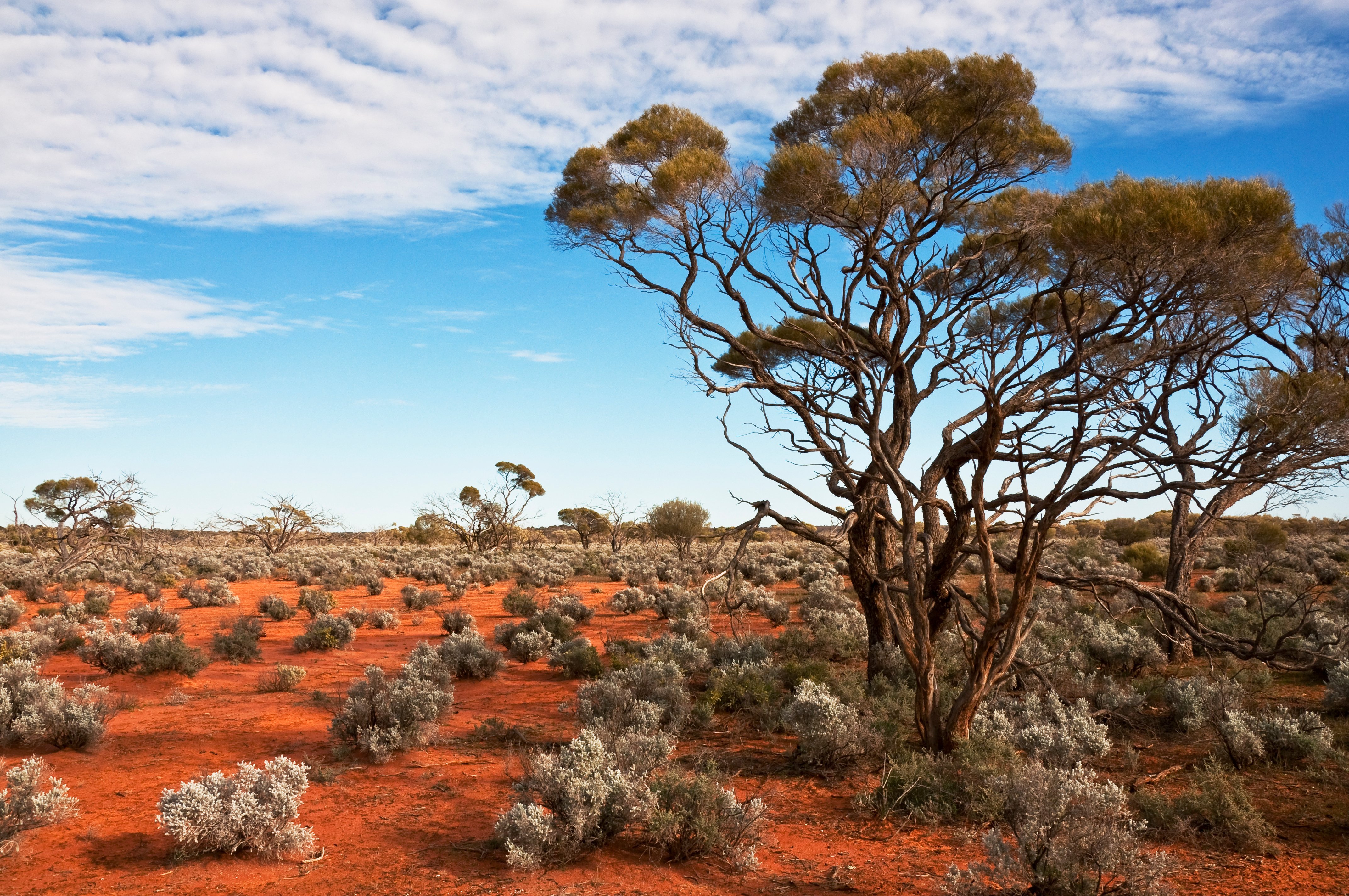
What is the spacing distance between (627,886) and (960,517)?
4.96 meters

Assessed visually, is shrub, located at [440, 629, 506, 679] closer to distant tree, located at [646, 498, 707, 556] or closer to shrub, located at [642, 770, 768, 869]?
shrub, located at [642, 770, 768, 869]

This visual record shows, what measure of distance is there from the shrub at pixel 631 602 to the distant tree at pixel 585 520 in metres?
25.9

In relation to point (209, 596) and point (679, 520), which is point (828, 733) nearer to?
point (209, 596)

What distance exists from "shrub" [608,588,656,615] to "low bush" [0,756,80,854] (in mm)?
14190

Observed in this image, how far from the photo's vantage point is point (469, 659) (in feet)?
42.0

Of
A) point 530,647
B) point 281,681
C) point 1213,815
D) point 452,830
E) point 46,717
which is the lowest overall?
point 452,830

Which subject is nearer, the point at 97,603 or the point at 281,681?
the point at 281,681

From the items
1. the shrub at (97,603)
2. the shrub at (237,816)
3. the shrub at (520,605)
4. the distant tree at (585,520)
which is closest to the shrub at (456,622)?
the shrub at (520,605)

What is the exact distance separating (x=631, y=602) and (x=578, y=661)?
24.8ft

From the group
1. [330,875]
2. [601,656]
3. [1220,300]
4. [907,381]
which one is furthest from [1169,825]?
[601,656]

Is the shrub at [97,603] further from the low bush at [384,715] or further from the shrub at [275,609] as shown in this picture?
the low bush at [384,715]

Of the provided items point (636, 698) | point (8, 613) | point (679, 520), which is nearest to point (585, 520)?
point (679, 520)

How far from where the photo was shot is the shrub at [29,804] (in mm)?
6273

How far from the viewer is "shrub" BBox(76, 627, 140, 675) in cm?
1256
